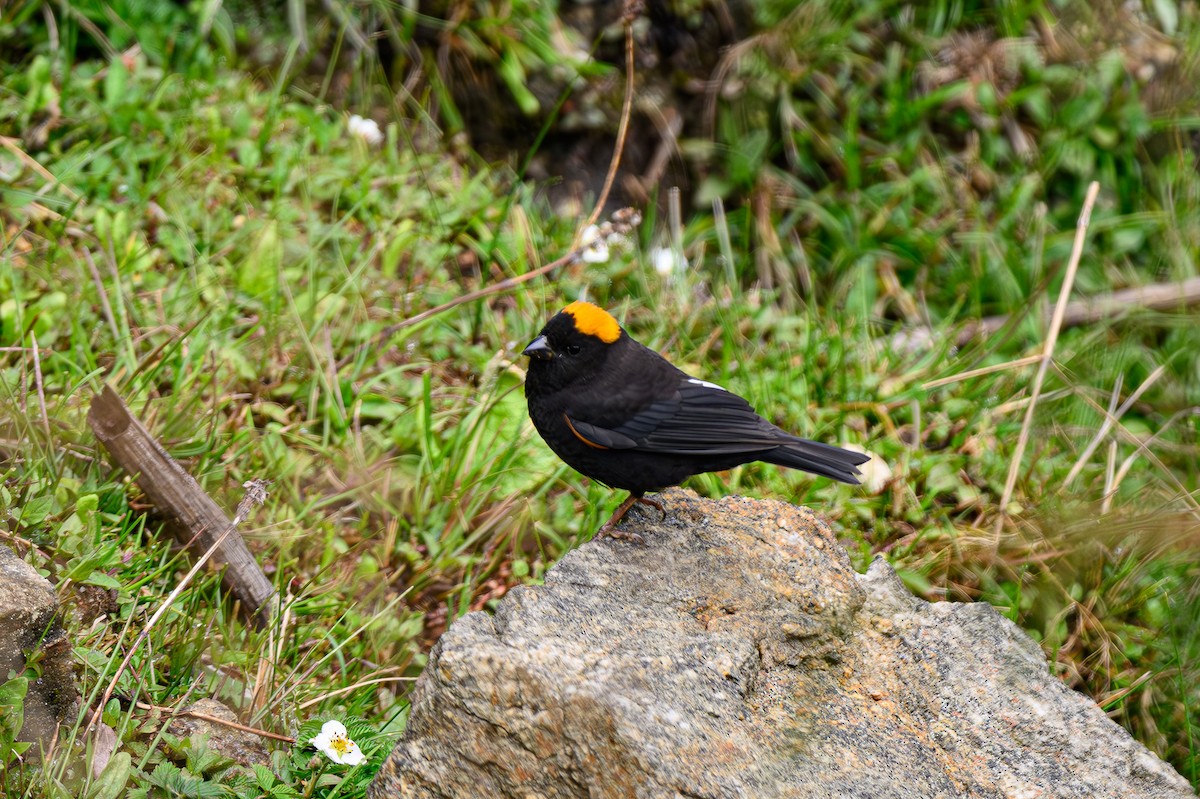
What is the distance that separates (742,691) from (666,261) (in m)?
2.92

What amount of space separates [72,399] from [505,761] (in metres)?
2.15

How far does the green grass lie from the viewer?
3.24 m

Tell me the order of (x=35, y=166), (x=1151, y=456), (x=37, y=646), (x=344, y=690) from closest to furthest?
1. (x=37, y=646)
2. (x=344, y=690)
3. (x=1151, y=456)
4. (x=35, y=166)

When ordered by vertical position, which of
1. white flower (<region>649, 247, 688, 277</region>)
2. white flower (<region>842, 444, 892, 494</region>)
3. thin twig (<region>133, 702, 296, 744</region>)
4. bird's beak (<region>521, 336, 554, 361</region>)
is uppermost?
bird's beak (<region>521, 336, 554, 361</region>)

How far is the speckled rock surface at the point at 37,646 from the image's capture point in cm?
238

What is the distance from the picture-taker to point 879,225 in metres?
6.05

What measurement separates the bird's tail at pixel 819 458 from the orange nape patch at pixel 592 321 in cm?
63

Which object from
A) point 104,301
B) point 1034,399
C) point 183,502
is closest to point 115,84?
point 104,301

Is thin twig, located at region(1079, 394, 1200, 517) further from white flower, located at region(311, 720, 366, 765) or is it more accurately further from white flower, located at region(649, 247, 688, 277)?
white flower, located at region(311, 720, 366, 765)

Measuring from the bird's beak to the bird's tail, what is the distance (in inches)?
29.2

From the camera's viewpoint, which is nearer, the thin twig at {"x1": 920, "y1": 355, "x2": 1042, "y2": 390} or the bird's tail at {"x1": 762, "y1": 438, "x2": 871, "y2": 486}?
the bird's tail at {"x1": 762, "y1": 438, "x2": 871, "y2": 486}

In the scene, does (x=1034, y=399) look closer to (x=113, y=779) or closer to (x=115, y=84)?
(x=113, y=779)

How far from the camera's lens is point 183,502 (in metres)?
3.22

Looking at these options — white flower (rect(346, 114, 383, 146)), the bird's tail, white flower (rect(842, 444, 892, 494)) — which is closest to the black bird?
the bird's tail
